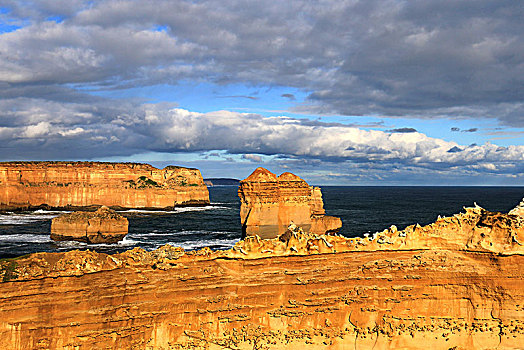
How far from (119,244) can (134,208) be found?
76602 mm

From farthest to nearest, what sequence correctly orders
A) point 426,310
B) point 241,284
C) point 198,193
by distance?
point 198,193 < point 426,310 < point 241,284

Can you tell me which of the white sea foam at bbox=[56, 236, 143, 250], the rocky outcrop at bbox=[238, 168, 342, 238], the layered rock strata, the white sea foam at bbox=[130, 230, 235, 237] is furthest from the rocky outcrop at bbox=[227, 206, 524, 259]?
the white sea foam at bbox=[130, 230, 235, 237]

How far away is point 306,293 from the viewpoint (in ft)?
43.2

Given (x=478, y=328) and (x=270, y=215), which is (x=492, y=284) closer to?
(x=478, y=328)

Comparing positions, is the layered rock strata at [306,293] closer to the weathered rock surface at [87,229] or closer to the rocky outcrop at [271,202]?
the rocky outcrop at [271,202]

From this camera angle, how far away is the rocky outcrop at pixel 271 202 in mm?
50875

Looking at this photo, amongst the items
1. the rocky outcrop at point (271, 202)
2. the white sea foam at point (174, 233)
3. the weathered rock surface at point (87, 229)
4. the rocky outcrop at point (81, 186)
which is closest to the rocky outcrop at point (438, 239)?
the rocky outcrop at point (271, 202)

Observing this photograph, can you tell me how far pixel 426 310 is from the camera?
537 inches

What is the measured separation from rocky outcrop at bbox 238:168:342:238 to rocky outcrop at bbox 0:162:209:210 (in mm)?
86534

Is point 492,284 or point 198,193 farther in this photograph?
point 198,193

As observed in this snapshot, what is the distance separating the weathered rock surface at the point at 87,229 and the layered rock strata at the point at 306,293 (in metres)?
52.2

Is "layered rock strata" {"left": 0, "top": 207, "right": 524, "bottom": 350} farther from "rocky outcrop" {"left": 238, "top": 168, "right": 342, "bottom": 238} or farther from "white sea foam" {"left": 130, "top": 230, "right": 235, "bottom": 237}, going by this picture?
"white sea foam" {"left": 130, "top": 230, "right": 235, "bottom": 237}

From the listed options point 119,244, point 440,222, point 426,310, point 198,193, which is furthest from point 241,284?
point 198,193

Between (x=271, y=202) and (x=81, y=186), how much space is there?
10091cm
